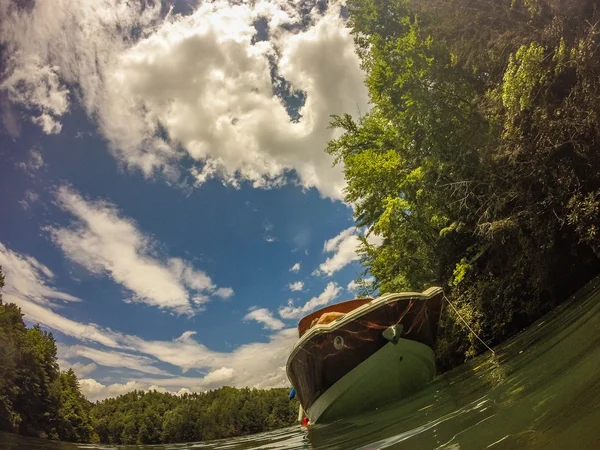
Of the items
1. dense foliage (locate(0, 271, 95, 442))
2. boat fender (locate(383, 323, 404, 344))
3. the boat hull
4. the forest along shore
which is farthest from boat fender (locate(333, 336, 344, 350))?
dense foliage (locate(0, 271, 95, 442))

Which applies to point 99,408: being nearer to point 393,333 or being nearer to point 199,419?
point 199,419

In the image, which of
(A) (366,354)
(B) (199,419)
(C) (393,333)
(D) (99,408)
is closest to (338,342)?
(A) (366,354)

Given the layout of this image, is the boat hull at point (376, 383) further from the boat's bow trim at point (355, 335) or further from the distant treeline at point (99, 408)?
the distant treeline at point (99, 408)

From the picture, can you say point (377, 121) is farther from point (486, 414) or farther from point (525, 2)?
point (486, 414)

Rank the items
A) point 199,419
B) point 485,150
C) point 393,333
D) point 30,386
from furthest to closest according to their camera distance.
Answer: point 199,419, point 30,386, point 485,150, point 393,333

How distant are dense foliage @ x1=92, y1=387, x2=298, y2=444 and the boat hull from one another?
260 ft

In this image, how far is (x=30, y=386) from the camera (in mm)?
34062

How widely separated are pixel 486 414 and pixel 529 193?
806 cm

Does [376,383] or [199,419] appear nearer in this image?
[376,383]

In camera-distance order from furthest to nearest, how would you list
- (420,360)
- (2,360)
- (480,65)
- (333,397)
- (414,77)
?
(2,360), (414,77), (480,65), (420,360), (333,397)

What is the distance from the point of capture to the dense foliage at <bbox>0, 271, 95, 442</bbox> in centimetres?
2944

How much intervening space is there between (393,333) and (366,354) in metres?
0.70

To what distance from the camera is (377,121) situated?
58.3 ft

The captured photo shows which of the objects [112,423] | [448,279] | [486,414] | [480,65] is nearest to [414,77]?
[480,65]
